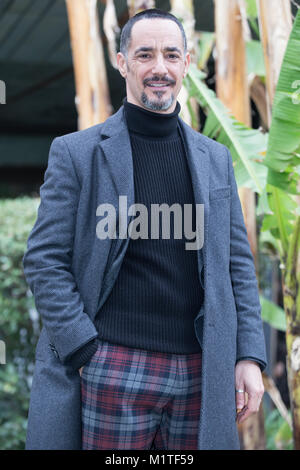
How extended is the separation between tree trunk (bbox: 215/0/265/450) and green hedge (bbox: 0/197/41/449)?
138 centimetres

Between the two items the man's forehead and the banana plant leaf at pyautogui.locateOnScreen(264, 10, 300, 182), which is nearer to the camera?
the man's forehead

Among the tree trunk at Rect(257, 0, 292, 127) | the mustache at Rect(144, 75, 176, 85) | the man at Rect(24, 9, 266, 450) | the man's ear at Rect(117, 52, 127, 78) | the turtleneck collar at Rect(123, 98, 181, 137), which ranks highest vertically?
the tree trunk at Rect(257, 0, 292, 127)

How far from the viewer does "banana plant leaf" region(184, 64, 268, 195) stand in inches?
102

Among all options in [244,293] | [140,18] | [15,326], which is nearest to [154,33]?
[140,18]

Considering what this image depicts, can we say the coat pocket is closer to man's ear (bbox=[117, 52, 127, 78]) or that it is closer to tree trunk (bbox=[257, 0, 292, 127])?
man's ear (bbox=[117, 52, 127, 78])

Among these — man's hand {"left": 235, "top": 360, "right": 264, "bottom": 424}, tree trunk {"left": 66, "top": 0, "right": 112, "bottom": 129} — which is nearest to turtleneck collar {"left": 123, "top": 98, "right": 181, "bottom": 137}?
man's hand {"left": 235, "top": 360, "right": 264, "bottom": 424}

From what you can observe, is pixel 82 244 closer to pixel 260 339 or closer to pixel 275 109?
pixel 260 339

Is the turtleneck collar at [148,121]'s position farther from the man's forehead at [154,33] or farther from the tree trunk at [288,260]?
the tree trunk at [288,260]

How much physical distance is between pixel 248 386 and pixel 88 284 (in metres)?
0.55

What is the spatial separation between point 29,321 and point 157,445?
81.9 inches

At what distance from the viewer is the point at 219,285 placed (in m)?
1.67

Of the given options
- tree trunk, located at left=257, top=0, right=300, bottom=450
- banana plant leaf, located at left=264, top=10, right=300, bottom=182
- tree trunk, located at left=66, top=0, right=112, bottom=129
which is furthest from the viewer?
tree trunk, located at left=66, top=0, right=112, bottom=129

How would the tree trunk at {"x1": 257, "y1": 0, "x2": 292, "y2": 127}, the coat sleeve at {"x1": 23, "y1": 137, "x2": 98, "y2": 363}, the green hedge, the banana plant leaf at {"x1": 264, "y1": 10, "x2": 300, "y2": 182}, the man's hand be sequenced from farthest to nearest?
the green hedge → the tree trunk at {"x1": 257, "y1": 0, "x2": 292, "y2": 127} → the banana plant leaf at {"x1": 264, "y1": 10, "x2": 300, "y2": 182} → the man's hand → the coat sleeve at {"x1": 23, "y1": 137, "x2": 98, "y2": 363}

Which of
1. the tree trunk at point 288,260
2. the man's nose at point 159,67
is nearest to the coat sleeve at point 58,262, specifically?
the man's nose at point 159,67
